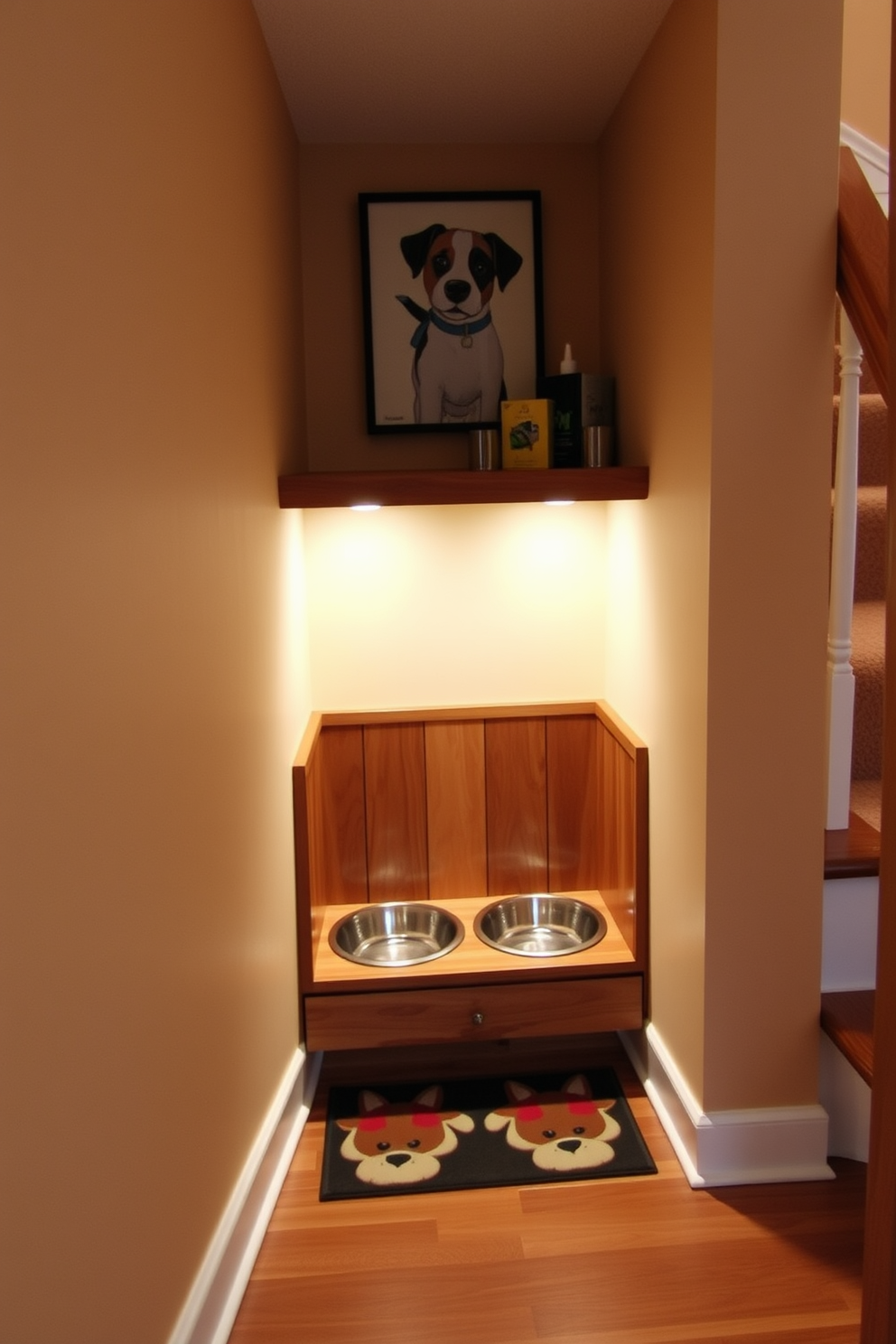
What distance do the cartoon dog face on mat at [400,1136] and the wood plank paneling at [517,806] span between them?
1.91 feet

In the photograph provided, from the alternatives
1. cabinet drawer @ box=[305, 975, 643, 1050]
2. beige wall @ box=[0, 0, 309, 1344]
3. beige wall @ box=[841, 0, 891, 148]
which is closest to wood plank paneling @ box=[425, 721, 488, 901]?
cabinet drawer @ box=[305, 975, 643, 1050]

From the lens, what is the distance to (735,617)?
1777 millimetres

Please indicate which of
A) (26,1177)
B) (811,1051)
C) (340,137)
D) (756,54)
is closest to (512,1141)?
(811,1051)

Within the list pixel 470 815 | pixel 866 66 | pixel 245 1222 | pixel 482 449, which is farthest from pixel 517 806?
pixel 866 66

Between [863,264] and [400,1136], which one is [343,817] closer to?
[400,1136]

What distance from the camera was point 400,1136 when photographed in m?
2.11

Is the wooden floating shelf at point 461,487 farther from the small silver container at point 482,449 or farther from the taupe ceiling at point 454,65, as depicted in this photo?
the taupe ceiling at point 454,65

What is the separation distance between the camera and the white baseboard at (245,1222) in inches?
55.6

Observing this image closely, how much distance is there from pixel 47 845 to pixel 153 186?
0.81 metres

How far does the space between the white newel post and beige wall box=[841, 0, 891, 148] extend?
1.75 m

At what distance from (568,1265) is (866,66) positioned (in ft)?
11.1

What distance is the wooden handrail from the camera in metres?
1.60

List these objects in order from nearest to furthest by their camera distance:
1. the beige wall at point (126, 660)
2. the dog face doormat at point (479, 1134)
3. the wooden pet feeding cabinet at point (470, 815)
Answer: the beige wall at point (126, 660) < the dog face doormat at point (479, 1134) < the wooden pet feeding cabinet at point (470, 815)

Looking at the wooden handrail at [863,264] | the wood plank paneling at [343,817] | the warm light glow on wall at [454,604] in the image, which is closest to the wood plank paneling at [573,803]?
the warm light glow on wall at [454,604]
